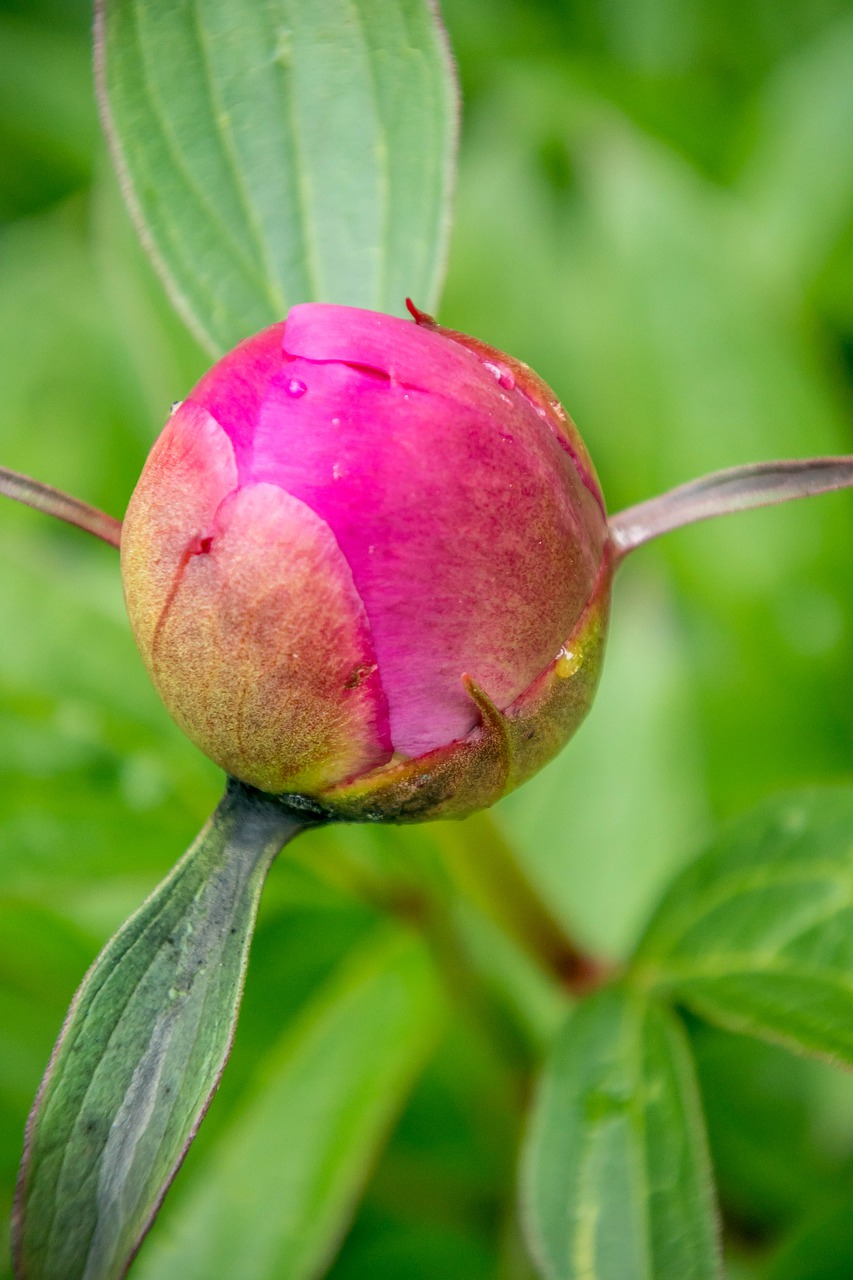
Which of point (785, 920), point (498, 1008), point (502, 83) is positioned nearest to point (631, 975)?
point (785, 920)

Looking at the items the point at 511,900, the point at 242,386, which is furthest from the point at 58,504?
the point at 511,900

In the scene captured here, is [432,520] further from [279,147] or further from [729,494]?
[279,147]

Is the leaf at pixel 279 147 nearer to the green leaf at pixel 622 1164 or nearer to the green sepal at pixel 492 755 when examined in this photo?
the green sepal at pixel 492 755

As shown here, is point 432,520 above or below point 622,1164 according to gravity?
above

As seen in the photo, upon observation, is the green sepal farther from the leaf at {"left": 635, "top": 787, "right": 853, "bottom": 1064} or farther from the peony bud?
the leaf at {"left": 635, "top": 787, "right": 853, "bottom": 1064}

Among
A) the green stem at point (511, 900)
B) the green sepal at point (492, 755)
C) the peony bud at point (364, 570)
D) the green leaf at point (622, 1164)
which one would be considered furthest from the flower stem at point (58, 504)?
the green leaf at point (622, 1164)

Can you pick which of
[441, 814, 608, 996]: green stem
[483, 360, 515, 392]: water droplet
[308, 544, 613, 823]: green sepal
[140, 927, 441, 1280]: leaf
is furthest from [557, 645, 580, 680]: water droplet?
[140, 927, 441, 1280]: leaf
